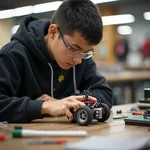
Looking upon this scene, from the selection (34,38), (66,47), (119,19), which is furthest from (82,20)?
(119,19)

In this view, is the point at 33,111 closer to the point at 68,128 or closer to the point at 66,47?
the point at 68,128

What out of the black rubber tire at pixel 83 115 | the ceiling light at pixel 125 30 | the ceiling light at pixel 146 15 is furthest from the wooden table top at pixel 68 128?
the ceiling light at pixel 125 30

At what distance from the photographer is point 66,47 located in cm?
151

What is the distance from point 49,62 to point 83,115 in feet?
1.59

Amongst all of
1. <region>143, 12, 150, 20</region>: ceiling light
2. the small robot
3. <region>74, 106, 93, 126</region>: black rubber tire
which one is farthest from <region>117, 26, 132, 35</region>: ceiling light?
<region>74, 106, 93, 126</region>: black rubber tire

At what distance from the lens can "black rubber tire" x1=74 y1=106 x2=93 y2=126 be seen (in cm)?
122

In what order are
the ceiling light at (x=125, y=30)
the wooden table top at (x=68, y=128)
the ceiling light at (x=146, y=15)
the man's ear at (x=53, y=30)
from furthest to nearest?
the ceiling light at (x=125, y=30), the ceiling light at (x=146, y=15), the man's ear at (x=53, y=30), the wooden table top at (x=68, y=128)

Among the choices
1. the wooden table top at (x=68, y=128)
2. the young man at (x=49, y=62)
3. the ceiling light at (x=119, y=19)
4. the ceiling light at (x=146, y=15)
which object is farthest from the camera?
the ceiling light at (x=146, y=15)

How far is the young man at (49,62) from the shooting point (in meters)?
1.32

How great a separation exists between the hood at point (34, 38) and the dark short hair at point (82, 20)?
141mm

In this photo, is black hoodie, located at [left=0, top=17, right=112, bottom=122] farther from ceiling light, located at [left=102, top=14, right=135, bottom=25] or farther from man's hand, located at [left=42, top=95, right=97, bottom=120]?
ceiling light, located at [left=102, top=14, right=135, bottom=25]

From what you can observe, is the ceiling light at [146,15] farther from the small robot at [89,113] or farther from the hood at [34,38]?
the small robot at [89,113]

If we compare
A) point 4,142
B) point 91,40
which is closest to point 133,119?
point 91,40

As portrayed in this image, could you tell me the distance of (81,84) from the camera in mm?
1934
